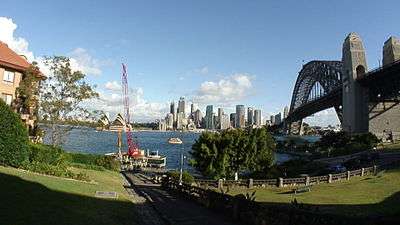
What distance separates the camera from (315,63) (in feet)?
619

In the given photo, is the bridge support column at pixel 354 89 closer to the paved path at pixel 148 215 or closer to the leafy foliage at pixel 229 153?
the leafy foliage at pixel 229 153

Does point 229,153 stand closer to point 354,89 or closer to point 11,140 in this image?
point 11,140

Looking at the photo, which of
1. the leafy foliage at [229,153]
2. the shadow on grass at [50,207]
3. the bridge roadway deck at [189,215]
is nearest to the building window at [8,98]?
the leafy foliage at [229,153]

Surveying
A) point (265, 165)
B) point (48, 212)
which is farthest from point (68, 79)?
point (48, 212)

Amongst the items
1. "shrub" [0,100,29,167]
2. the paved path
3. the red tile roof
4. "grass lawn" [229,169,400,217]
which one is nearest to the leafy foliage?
"grass lawn" [229,169,400,217]

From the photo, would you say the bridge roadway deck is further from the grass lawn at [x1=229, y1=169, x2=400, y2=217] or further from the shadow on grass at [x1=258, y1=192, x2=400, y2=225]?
the grass lawn at [x1=229, y1=169, x2=400, y2=217]

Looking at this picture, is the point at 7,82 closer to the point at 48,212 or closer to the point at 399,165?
the point at 48,212

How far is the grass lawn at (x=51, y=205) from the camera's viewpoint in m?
15.9

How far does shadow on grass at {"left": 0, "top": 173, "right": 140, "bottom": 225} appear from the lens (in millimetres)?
15773

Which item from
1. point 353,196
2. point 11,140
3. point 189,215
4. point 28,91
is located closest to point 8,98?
point 28,91

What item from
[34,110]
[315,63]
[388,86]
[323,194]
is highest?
[315,63]

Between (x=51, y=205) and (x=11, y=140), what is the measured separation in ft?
43.0

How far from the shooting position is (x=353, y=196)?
37.3 m

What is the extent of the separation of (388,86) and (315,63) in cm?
8152
